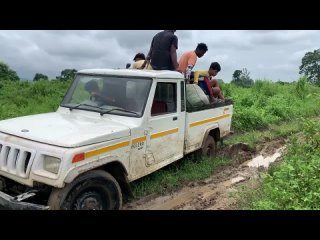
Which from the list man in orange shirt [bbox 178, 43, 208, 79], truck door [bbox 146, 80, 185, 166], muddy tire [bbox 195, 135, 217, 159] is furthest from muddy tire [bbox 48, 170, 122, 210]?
man in orange shirt [bbox 178, 43, 208, 79]

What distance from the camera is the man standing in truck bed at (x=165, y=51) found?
712cm

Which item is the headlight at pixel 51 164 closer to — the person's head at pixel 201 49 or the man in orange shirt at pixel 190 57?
the man in orange shirt at pixel 190 57

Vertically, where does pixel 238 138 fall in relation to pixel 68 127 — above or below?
below

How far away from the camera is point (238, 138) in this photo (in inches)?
389

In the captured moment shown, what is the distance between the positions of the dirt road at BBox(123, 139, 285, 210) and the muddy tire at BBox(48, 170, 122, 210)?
2.17 ft

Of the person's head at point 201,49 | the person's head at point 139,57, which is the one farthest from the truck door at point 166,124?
the person's head at point 139,57

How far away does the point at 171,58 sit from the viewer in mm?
7156

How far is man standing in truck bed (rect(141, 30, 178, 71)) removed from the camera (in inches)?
281

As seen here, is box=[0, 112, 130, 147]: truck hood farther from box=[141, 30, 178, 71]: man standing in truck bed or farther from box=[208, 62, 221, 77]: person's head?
box=[208, 62, 221, 77]: person's head

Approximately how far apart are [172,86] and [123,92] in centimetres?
100

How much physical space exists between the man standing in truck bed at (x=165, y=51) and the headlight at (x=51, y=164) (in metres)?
3.61

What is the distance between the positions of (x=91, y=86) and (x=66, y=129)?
1.35 meters
